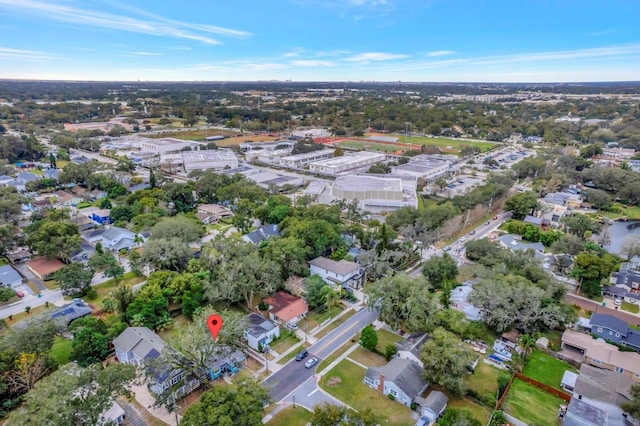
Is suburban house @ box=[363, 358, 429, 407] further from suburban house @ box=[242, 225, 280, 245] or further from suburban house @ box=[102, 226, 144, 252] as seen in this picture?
suburban house @ box=[102, 226, 144, 252]

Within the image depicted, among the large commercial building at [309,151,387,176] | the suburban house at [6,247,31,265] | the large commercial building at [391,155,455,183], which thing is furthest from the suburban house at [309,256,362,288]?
the large commercial building at [309,151,387,176]

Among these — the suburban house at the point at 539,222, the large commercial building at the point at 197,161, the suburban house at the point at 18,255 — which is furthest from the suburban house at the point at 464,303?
the large commercial building at the point at 197,161

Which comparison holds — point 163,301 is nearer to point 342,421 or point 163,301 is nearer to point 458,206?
point 342,421

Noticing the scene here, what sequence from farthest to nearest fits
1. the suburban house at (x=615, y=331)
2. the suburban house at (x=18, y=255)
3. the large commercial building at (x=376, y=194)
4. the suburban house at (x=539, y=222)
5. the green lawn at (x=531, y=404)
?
the large commercial building at (x=376, y=194) < the suburban house at (x=539, y=222) < the suburban house at (x=18, y=255) < the suburban house at (x=615, y=331) < the green lawn at (x=531, y=404)

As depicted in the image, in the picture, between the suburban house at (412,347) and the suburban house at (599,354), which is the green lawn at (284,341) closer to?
the suburban house at (412,347)

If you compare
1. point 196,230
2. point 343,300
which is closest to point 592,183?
point 343,300

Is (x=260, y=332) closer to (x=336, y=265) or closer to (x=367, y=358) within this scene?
(x=367, y=358)
